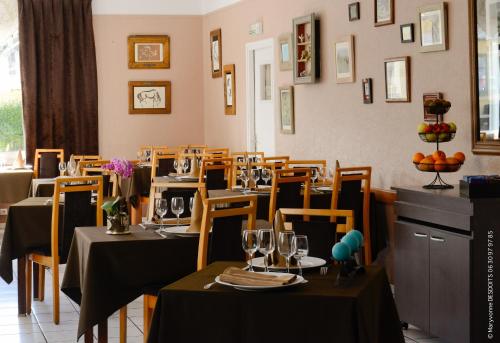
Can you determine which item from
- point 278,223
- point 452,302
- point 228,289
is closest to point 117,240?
point 278,223

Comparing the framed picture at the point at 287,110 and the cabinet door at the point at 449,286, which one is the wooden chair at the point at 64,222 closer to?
the cabinet door at the point at 449,286

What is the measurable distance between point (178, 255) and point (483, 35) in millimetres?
2886

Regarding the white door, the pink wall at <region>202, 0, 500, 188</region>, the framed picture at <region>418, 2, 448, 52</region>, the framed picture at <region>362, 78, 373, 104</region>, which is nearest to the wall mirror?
the pink wall at <region>202, 0, 500, 188</region>

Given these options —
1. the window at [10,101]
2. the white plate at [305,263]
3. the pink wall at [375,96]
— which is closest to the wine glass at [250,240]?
the white plate at [305,263]

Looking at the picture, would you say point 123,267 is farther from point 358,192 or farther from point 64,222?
point 358,192

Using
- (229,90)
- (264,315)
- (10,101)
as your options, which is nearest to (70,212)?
(264,315)

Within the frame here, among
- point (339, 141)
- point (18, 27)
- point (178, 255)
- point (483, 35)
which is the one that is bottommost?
point (178, 255)

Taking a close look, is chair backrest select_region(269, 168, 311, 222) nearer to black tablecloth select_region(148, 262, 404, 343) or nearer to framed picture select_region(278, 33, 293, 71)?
framed picture select_region(278, 33, 293, 71)

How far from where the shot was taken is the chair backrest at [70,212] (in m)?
6.01

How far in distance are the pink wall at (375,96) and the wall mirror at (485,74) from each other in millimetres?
167

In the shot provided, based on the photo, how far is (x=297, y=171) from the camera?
7074mm

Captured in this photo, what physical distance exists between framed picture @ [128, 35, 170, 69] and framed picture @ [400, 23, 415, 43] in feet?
19.9

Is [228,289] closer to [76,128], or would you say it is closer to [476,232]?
[476,232]

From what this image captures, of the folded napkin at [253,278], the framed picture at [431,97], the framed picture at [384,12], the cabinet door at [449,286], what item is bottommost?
the cabinet door at [449,286]
